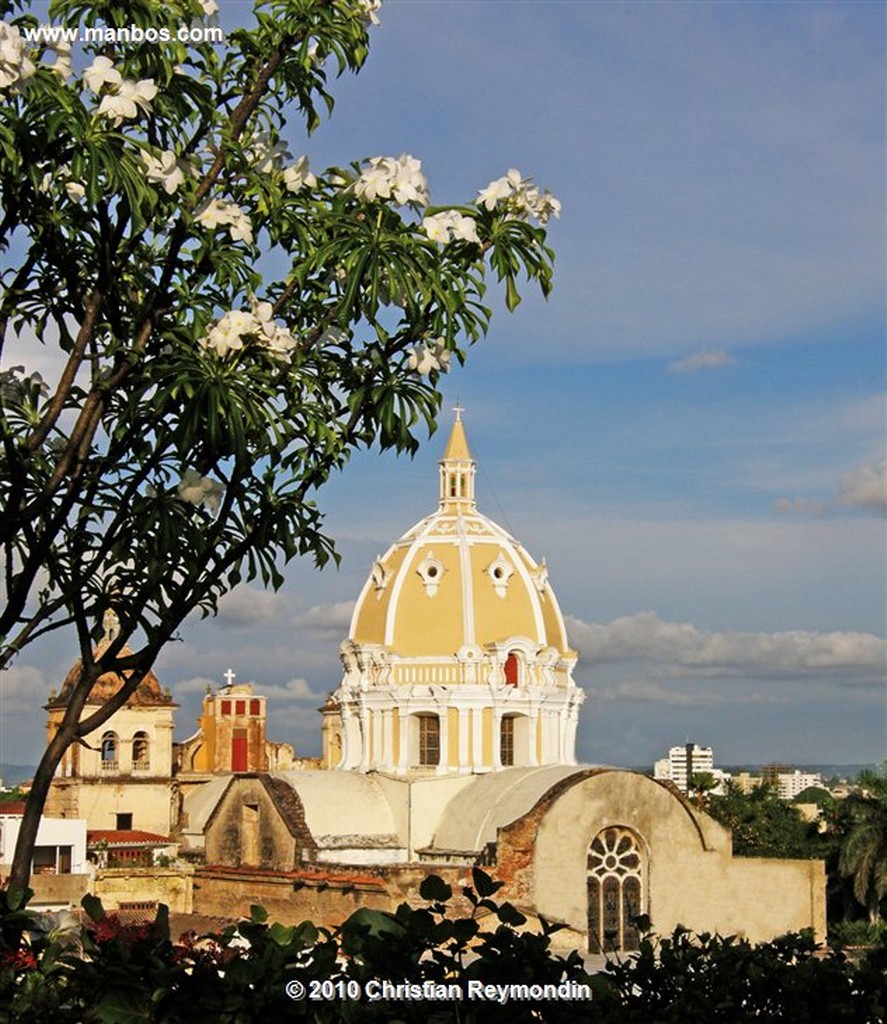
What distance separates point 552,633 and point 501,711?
3.03m

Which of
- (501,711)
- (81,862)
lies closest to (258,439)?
(501,711)

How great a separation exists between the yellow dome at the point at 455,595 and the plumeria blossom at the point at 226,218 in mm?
33981

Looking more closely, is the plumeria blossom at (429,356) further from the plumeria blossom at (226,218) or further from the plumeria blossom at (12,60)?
the plumeria blossom at (12,60)

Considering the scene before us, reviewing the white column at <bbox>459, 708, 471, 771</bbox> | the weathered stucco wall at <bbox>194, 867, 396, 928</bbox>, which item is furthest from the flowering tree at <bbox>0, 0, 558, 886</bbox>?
the white column at <bbox>459, 708, 471, 771</bbox>

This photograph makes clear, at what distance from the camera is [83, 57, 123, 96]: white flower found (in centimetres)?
813

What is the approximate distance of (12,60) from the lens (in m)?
7.90

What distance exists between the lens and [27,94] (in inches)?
320

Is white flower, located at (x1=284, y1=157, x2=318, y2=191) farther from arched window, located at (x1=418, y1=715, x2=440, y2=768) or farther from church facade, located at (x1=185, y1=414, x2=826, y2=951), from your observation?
arched window, located at (x1=418, y1=715, x2=440, y2=768)

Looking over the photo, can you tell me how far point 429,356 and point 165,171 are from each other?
174 cm

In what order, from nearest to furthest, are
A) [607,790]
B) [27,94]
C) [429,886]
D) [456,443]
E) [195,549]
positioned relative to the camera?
[429,886]
[27,94]
[195,549]
[607,790]
[456,443]

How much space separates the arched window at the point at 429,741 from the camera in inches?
1676

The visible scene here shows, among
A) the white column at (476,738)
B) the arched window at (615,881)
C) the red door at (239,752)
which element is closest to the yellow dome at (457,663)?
the white column at (476,738)

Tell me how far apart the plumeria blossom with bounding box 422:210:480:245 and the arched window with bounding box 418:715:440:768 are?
34408 mm

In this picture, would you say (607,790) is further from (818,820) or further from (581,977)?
(581,977)
